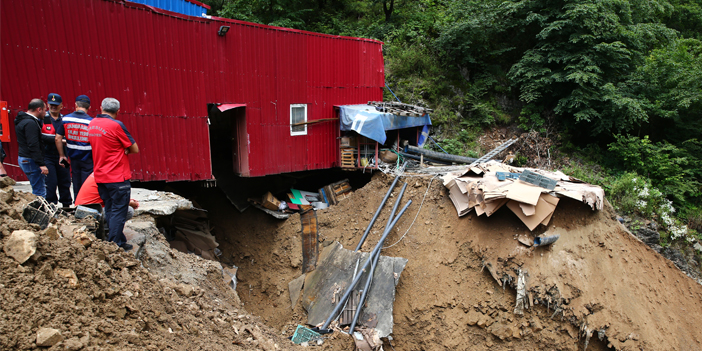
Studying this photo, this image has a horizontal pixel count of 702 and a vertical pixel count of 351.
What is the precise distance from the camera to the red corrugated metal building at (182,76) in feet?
23.8

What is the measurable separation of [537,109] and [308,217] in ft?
34.8

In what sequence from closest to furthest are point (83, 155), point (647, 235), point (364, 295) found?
point (83, 155) → point (364, 295) → point (647, 235)

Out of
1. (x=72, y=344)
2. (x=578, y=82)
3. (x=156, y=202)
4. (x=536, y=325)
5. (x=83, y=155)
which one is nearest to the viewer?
(x=72, y=344)

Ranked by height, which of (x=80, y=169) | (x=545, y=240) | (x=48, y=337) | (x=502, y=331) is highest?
(x=80, y=169)

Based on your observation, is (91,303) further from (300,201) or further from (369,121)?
(369,121)

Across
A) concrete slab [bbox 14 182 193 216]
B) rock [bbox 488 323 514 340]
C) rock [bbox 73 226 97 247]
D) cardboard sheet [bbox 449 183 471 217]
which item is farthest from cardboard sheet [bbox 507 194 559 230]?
rock [bbox 73 226 97 247]

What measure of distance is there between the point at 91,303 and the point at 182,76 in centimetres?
712

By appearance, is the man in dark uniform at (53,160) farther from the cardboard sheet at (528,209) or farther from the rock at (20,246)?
the cardboard sheet at (528,209)

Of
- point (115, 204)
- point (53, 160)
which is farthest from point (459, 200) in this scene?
point (53, 160)

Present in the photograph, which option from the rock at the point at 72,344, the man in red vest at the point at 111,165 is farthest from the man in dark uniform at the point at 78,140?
the rock at the point at 72,344

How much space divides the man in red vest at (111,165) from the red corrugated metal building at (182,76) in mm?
4308

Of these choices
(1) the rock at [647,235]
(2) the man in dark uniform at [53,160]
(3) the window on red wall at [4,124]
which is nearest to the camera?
(2) the man in dark uniform at [53,160]

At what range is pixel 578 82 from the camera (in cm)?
1303

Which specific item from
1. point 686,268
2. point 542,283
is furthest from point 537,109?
point 542,283
